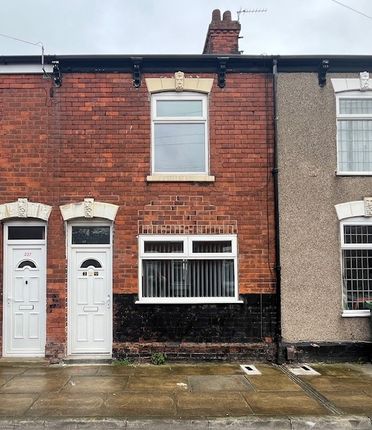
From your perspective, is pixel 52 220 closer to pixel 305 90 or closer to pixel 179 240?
pixel 179 240

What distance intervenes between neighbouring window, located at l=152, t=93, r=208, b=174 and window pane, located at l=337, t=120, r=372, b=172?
271 centimetres

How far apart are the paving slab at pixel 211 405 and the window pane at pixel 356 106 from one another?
5.90 metres

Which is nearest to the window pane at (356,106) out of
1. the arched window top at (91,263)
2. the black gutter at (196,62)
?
the black gutter at (196,62)

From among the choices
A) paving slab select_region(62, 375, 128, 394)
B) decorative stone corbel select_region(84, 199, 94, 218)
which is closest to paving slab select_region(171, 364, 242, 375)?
paving slab select_region(62, 375, 128, 394)

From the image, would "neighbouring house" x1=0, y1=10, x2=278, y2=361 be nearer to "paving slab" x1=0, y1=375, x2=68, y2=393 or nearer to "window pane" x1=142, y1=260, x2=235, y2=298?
"window pane" x1=142, y1=260, x2=235, y2=298

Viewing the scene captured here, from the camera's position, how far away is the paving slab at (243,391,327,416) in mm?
6184

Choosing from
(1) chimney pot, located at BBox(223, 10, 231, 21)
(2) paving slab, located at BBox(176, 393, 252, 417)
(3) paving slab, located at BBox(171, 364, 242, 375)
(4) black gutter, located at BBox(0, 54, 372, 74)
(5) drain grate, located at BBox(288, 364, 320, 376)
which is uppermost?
(1) chimney pot, located at BBox(223, 10, 231, 21)

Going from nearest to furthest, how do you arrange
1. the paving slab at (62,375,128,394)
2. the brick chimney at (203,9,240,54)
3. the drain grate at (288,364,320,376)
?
the paving slab at (62,375,128,394) → the drain grate at (288,364,320,376) → the brick chimney at (203,9,240,54)

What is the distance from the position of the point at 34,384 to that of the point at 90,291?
84.2 inches

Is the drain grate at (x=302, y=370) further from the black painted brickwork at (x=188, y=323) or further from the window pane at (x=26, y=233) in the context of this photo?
the window pane at (x=26, y=233)

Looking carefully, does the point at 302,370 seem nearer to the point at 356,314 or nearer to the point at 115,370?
the point at 356,314

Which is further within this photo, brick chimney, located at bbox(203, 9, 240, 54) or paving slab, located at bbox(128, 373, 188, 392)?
brick chimney, located at bbox(203, 9, 240, 54)

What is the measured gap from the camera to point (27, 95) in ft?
30.5

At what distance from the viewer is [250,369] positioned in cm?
844
